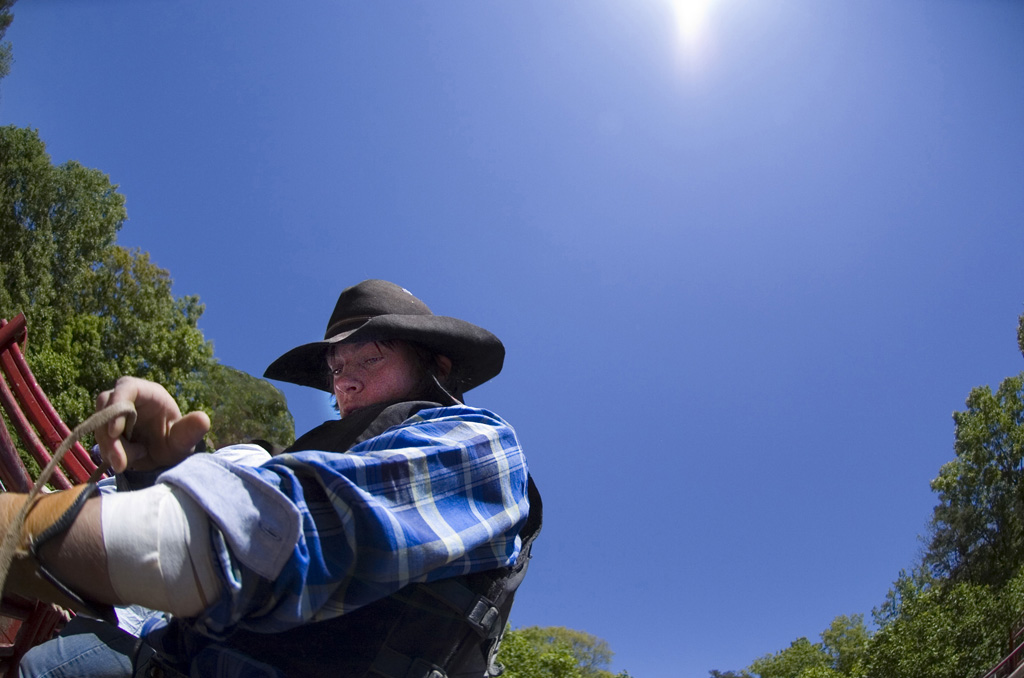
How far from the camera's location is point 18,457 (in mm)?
1577

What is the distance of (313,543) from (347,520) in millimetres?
62

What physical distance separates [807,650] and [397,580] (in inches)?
1822

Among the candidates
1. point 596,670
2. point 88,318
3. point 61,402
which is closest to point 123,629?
point 61,402

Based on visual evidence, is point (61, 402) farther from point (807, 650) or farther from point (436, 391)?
point (807, 650)

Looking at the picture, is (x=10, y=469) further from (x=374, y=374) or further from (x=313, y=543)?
(x=313, y=543)

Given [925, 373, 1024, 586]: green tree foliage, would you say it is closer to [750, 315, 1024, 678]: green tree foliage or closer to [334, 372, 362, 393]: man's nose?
[750, 315, 1024, 678]: green tree foliage

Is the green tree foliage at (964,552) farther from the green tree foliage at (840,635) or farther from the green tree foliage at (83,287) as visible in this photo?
the green tree foliage at (83,287)

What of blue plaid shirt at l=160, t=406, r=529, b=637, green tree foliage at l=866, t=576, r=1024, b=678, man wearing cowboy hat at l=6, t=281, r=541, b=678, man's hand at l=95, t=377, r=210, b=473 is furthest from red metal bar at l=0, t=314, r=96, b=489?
green tree foliage at l=866, t=576, r=1024, b=678

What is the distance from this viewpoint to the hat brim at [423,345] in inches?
73.9

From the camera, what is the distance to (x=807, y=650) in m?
38.3

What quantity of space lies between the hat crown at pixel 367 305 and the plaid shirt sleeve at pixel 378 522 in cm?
81

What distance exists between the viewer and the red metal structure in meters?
1.57

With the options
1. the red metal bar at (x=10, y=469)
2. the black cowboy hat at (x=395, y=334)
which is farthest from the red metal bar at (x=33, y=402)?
the black cowboy hat at (x=395, y=334)

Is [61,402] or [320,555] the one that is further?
[61,402]
